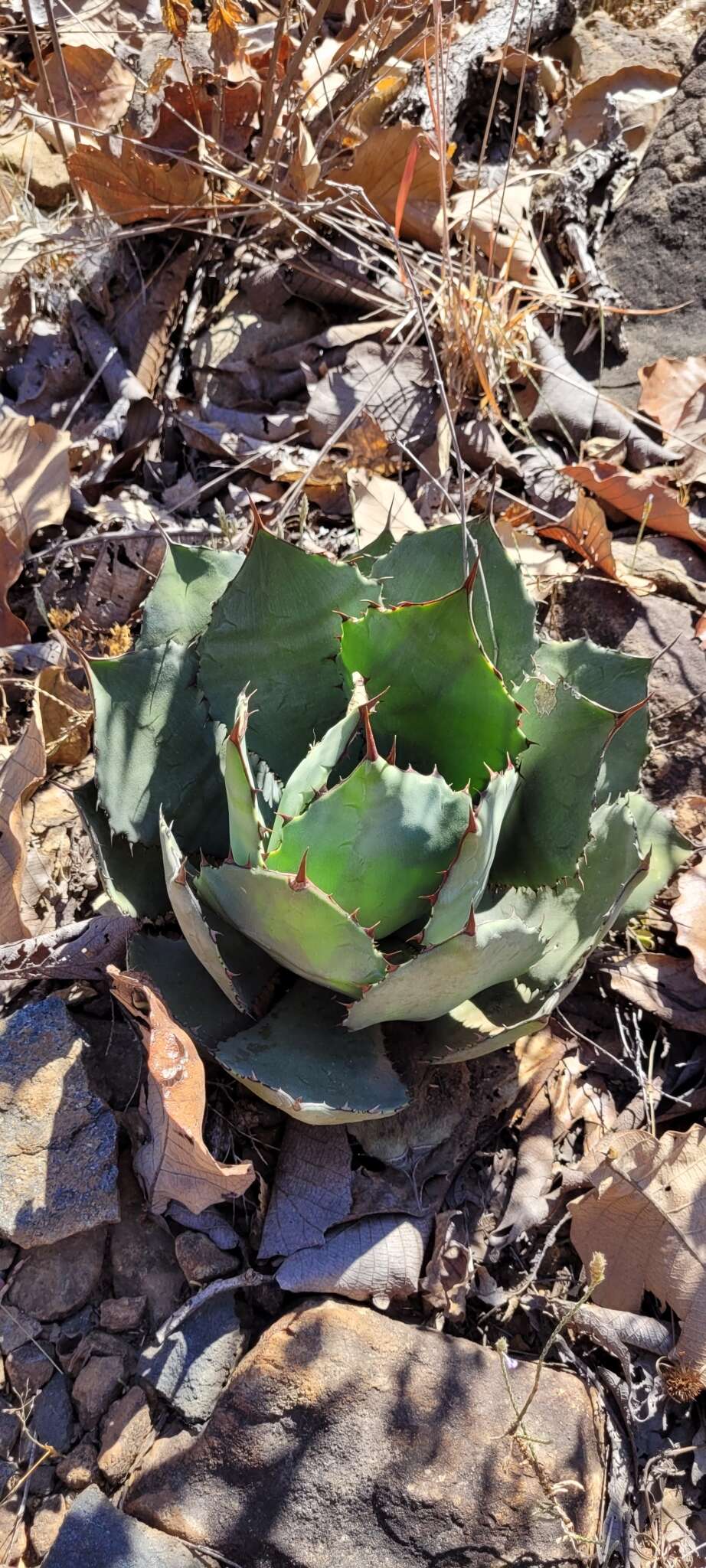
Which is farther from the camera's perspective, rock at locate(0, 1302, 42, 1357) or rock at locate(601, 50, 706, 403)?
rock at locate(601, 50, 706, 403)

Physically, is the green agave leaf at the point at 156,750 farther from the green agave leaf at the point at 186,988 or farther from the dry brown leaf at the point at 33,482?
the dry brown leaf at the point at 33,482

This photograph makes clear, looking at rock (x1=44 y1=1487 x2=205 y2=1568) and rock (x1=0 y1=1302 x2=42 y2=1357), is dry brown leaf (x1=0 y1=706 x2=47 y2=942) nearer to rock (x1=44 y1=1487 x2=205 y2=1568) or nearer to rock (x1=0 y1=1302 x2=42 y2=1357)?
rock (x1=0 y1=1302 x2=42 y2=1357)

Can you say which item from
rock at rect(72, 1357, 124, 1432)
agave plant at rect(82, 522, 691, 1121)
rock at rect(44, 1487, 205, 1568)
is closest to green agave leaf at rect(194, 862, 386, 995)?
agave plant at rect(82, 522, 691, 1121)

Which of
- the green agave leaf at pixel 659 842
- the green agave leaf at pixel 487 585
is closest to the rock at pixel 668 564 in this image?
the green agave leaf at pixel 659 842

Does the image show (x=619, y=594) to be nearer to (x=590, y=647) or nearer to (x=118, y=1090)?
(x=590, y=647)

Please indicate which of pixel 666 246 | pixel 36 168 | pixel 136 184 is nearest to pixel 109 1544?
pixel 136 184

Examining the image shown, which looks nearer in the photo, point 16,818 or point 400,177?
point 16,818

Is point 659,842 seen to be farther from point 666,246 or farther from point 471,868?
point 666,246
